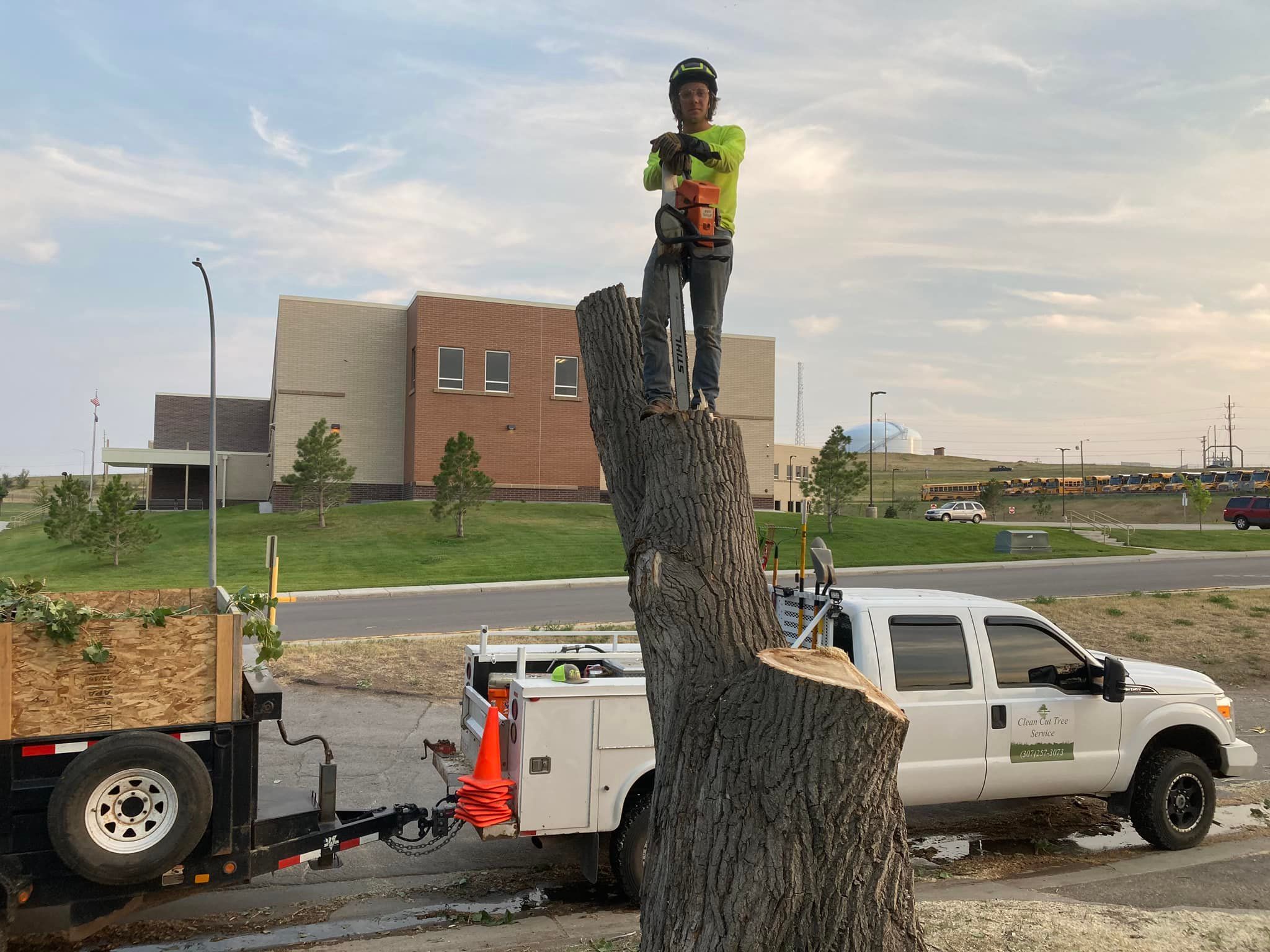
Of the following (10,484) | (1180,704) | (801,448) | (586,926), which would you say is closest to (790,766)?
(586,926)

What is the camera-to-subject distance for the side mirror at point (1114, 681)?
6840mm

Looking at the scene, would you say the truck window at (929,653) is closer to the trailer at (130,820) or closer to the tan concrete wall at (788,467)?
the trailer at (130,820)

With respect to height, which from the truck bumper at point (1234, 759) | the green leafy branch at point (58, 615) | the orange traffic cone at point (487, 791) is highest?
the green leafy branch at point (58, 615)

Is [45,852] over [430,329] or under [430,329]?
under

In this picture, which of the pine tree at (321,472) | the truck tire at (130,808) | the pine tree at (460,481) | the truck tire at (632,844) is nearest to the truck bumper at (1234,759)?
the truck tire at (632,844)

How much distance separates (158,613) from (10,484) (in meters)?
129

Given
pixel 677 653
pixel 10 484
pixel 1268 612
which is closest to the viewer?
pixel 677 653

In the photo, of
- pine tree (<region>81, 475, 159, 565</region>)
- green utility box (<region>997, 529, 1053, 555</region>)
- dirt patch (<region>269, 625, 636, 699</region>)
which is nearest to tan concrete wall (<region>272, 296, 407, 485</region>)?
pine tree (<region>81, 475, 159, 565</region>)

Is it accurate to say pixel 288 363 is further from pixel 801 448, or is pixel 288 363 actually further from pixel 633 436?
pixel 633 436

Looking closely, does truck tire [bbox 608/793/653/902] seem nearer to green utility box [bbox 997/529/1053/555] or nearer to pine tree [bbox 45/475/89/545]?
green utility box [bbox 997/529/1053/555]

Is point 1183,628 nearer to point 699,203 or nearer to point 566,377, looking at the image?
point 699,203

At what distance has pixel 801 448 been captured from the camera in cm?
7112

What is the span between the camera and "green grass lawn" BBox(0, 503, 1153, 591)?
28062mm

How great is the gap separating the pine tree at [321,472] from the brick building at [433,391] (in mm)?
5585
